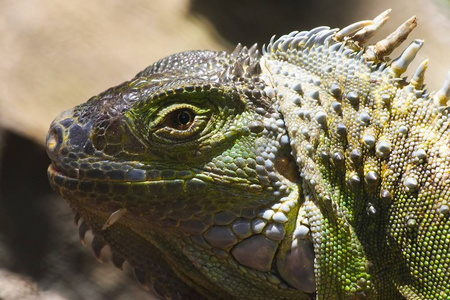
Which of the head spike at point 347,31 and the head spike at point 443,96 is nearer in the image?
the head spike at point 443,96

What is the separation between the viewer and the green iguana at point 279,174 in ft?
9.26

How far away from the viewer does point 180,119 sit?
2982 millimetres

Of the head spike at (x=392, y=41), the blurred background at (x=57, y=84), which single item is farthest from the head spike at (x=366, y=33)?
the blurred background at (x=57, y=84)

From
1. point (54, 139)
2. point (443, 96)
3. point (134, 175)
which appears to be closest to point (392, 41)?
point (443, 96)

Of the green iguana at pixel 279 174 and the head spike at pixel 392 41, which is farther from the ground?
the head spike at pixel 392 41

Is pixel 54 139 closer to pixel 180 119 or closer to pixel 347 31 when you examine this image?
pixel 180 119

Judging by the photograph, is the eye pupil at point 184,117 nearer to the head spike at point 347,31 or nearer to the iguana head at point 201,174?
the iguana head at point 201,174

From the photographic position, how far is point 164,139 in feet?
9.71

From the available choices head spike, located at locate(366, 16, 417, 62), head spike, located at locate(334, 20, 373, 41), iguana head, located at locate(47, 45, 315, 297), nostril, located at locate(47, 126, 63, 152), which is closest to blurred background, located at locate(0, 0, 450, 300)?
nostril, located at locate(47, 126, 63, 152)

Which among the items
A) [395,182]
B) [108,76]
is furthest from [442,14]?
[395,182]

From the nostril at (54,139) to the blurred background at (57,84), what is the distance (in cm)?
298

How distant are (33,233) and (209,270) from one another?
3.87 meters

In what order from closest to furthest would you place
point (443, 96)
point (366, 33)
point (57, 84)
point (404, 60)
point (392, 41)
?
point (443, 96)
point (404, 60)
point (392, 41)
point (366, 33)
point (57, 84)

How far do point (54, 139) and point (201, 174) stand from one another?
85 centimetres
